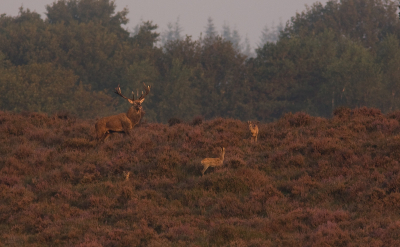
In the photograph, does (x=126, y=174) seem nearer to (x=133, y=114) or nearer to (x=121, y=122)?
(x=121, y=122)

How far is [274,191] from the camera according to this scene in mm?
12523

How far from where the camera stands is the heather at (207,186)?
1023cm

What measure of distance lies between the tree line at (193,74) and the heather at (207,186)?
27.7 m

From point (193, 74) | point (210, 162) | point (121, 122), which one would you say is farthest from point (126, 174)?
point (193, 74)

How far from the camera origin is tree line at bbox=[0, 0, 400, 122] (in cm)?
4600

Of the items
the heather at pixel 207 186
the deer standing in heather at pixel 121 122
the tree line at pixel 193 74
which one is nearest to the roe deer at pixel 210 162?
the heather at pixel 207 186

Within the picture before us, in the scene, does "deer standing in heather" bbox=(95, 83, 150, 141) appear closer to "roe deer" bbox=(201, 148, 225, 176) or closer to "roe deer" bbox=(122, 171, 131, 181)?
"roe deer" bbox=(122, 171, 131, 181)

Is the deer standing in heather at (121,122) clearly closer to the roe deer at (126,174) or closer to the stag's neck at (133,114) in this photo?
the stag's neck at (133,114)

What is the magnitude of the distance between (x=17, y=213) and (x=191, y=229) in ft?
15.7

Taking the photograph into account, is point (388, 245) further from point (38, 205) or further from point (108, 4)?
point (108, 4)

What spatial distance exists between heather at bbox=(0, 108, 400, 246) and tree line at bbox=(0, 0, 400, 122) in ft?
91.0

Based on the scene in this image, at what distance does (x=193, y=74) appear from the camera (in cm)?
5266

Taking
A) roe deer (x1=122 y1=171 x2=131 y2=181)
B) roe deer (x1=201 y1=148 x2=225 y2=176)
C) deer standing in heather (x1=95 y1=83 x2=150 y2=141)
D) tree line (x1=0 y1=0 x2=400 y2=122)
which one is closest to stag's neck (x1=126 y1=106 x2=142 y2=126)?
deer standing in heather (x1=95 y1=83 x2=150 y2=141)

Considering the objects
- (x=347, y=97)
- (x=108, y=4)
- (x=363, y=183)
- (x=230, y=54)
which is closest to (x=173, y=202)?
(x=363, y=183)
